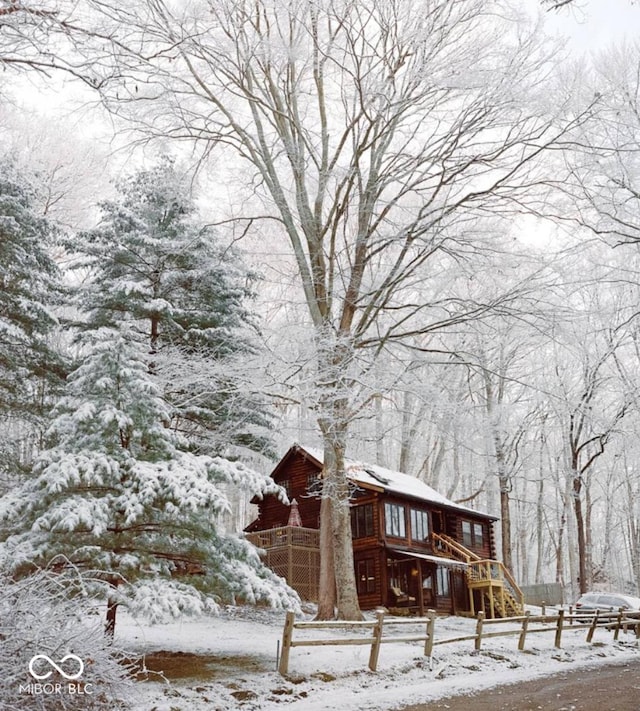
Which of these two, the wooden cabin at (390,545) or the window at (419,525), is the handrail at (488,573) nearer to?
the wooden cabin at (390,545)

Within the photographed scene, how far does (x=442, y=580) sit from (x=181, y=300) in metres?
16.1

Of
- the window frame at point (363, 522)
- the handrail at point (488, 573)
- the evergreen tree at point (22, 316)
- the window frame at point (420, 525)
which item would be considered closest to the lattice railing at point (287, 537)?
the window frame at point (363, 522)

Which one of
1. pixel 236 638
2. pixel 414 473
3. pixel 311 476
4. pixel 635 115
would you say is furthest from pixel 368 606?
pixel 414 473

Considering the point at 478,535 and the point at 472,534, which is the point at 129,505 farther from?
the point at 478,535

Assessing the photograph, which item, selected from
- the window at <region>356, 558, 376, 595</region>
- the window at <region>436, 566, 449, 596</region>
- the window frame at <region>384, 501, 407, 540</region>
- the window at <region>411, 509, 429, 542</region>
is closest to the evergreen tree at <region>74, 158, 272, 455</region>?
the window frame at <region>384, 501, 407, 540</region>

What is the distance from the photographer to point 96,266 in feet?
53.3

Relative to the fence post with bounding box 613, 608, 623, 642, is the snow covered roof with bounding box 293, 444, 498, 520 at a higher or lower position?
higher

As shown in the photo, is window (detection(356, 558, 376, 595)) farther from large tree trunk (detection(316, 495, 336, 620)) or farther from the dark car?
the dark car

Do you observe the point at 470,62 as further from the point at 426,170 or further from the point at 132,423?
the point at 132,423

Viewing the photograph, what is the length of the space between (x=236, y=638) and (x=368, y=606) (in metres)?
9.73

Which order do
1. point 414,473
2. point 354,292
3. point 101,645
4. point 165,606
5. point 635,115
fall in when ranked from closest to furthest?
point 101,645 < point 165,606 < point 635,115 < point 354,292 < point 414,473

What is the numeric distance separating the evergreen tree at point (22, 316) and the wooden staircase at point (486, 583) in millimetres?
16791

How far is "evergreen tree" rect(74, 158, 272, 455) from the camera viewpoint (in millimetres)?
15516

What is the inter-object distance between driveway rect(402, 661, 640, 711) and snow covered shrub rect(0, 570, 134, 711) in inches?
176
